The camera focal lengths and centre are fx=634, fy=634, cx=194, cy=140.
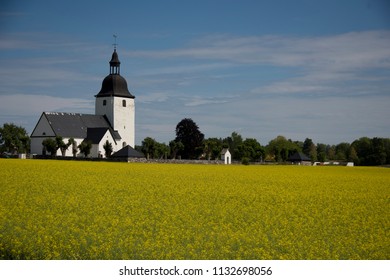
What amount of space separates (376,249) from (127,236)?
5.63m

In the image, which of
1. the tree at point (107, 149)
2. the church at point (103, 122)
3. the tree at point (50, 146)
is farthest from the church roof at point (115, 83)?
the tree at point (50, 146)

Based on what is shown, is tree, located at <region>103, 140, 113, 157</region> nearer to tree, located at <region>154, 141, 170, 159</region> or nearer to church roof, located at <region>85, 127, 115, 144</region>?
church roof, located at <region>85, 127, 115, 144</region>

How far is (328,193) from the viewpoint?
27516 millimetres

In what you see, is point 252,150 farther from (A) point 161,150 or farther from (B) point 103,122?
(B) point 103,122

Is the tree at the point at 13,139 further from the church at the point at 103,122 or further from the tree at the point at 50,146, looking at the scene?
the church at the point at 103,122

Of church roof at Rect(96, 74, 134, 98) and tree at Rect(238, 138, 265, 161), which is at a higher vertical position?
church roof at Rect(96, 74, 134, 98)

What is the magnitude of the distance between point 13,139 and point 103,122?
30747 millimetres

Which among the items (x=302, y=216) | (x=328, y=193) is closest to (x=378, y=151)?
(x=328, y=193)

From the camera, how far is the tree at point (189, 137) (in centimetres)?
11006

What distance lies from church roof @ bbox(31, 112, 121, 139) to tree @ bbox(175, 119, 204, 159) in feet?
35.7

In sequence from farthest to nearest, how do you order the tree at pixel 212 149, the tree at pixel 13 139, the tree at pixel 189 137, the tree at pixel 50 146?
the tree at pixel 212 149 < the tree at pixel 189 137 < the tree at pixel 50 146 < the tree at pixel 13 139

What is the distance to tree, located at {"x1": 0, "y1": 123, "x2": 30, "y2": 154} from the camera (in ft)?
251

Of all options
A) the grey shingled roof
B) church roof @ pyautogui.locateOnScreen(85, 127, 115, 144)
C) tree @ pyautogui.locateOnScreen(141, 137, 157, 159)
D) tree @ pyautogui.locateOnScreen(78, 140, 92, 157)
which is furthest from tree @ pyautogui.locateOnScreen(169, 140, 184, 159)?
tree @ pyautogui.locateOnScreen(78, 140, 92, 157)

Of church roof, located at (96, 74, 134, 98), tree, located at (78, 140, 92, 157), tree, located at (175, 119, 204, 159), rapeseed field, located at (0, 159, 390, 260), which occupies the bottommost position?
rapeseed field, located at (0, 159, 390, 260)
